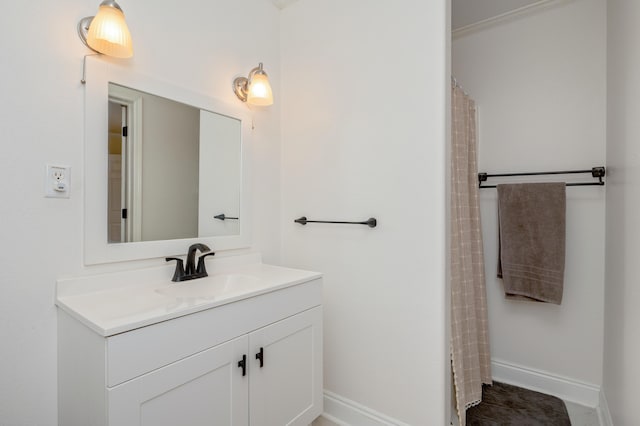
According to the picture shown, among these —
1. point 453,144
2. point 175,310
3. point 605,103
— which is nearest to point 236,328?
point 175,310

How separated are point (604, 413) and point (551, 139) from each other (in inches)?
62.0

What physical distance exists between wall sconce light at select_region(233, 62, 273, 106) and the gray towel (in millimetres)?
1602

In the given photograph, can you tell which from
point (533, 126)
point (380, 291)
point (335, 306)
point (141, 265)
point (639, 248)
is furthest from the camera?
point (533, 126)

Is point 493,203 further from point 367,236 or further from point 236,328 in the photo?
point 236,328

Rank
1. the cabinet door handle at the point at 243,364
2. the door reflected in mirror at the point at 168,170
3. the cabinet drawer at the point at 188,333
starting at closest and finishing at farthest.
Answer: the cabinet drawer at the point at 188,333, the cabinet door handle at the point at 243,364, the door reflected in mirror at the point at 168,170

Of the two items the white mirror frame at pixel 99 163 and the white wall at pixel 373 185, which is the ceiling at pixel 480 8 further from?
the white mirror frame at pixel 99 163

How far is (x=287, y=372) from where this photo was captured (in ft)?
4.45

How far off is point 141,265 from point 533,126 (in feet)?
7.89

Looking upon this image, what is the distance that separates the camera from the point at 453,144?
67.4 inches

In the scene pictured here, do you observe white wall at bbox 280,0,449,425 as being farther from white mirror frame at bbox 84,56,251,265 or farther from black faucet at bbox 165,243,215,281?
white mirror frame at bbox 84,56,251,265

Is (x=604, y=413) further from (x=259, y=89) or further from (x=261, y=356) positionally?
(x=259, y=89)

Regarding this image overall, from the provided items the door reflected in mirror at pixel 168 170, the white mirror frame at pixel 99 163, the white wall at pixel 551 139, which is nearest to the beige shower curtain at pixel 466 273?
the white wall at pixel 551 139

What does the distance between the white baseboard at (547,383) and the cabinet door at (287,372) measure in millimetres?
1400

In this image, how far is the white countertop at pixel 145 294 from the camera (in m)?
0.91
